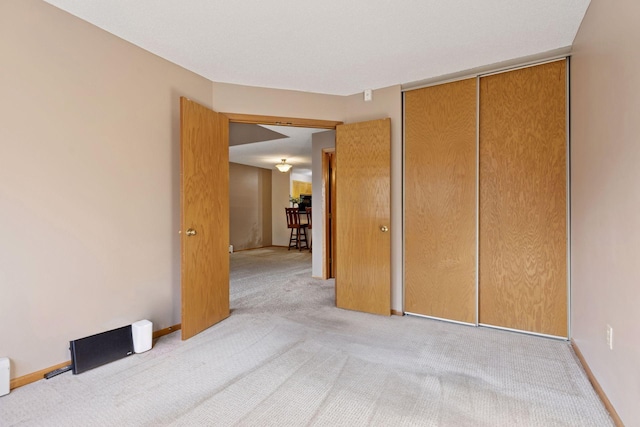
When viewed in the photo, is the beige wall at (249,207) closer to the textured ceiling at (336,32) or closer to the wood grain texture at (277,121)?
the wood grain texture at (277,121)

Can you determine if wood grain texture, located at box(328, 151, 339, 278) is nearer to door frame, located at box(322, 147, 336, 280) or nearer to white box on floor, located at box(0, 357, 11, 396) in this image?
door frame, located at box(322, 147, 336, 280)

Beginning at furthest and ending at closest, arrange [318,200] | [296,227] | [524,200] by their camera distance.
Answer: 1. [296,227]
2. [318,200]
3. [524,200]

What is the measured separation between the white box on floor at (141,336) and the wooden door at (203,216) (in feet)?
0.86

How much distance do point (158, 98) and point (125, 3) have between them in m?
0.79

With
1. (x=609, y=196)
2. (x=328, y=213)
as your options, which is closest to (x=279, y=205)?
(x=328, y=213)

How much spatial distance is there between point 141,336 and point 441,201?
2.80 m

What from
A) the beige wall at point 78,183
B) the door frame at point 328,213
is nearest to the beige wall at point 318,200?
the door frame at point 328,213

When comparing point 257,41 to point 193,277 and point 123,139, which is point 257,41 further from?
point 193,277

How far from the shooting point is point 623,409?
1478 millimetres

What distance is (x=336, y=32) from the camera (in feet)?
7.39

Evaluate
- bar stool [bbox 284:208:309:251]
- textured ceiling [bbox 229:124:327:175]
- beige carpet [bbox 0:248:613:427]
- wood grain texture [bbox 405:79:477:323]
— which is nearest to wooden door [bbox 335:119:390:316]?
wood grain texture [bbox 405:79:477:323]

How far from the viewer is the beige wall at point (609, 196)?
1384 millimetres

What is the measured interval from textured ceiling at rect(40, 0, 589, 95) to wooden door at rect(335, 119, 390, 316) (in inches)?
25.0

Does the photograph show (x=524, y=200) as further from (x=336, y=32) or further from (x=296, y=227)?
(x=296, y=227)
